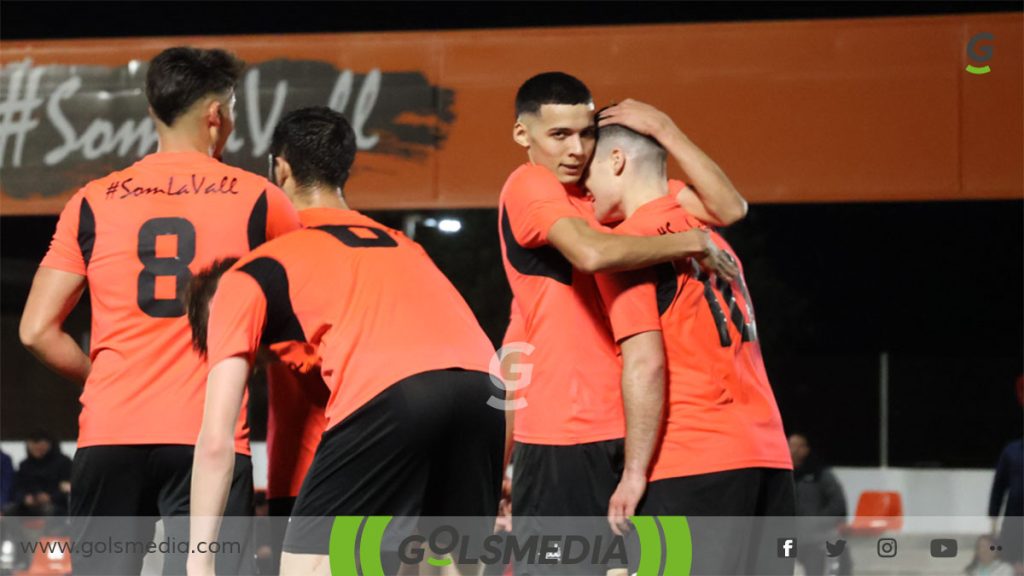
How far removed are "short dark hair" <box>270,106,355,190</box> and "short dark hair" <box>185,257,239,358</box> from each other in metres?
0.34

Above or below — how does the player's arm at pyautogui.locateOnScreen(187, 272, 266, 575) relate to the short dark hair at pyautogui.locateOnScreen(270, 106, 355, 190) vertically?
below

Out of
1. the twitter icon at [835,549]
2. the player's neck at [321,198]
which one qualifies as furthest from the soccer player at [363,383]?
the twitter icon at [835,549]

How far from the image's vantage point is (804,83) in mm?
9148

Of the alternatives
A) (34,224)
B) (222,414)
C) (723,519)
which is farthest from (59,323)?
(34,224)

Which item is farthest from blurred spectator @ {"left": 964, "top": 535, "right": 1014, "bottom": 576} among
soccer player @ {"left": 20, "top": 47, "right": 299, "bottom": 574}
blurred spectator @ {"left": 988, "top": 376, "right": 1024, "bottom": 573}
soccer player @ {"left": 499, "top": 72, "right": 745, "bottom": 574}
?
soccer player @ {"left": 20, "top": 47, "right": 299, "bottom": 574}

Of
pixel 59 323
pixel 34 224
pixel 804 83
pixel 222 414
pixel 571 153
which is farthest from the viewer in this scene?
pixel 34 224

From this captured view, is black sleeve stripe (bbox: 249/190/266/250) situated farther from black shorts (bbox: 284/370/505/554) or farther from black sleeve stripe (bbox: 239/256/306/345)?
black shorts (bbox: 284/370/505/554)

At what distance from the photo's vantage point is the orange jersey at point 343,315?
10.9 ft

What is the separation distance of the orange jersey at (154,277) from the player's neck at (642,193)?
1026 mm

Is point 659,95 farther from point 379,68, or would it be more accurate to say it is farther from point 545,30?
point 379,68

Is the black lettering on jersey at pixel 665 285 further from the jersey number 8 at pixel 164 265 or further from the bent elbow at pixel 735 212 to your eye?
the jersey number 8 at pixel 164 265

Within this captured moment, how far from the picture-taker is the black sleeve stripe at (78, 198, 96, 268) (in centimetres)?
396

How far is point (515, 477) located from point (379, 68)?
5921 millimetres

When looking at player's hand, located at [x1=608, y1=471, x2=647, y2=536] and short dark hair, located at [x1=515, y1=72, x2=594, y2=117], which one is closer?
player's hand, located at [x1=608, y1=471, x2=647, y2=536]
